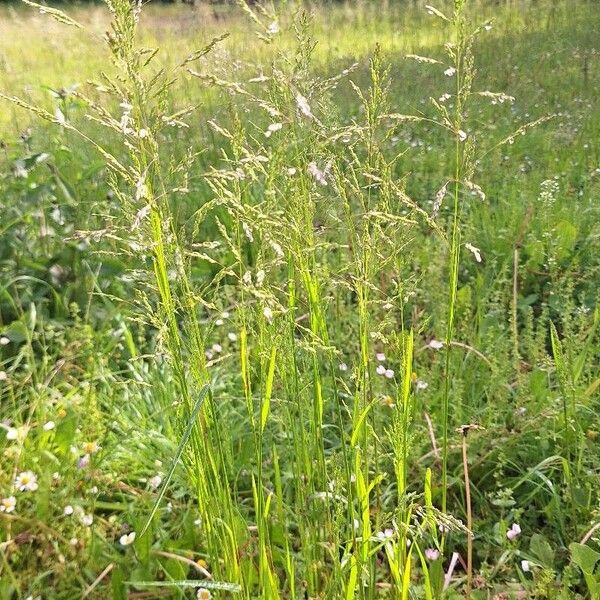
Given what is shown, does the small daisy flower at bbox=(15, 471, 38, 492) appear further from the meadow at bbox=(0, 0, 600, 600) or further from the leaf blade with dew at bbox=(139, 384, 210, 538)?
the leaf blade with dew at bbox=(139, 384, 210, 538)

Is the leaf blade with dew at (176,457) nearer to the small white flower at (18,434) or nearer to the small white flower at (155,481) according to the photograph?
the small white flower at (155,481)

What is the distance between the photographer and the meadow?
3.33ft

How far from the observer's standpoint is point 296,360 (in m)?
1.31

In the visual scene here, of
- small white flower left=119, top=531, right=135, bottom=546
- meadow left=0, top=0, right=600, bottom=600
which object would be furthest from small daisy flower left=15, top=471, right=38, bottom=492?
small white flower left=119, top=531, right=135, bottom=546

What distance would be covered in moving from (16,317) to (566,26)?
535 centimetres

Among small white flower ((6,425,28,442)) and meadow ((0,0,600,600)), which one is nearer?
meadow ((0,0,600,600))

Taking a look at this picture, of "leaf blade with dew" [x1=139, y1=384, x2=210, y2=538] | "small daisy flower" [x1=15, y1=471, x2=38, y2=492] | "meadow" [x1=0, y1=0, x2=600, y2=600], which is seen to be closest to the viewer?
"leaf blade with dew" [x1=139, y1=384, x2=210, y2=538]

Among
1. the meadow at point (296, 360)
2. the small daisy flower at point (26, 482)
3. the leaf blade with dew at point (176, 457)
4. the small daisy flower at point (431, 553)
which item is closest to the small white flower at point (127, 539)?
the meadow at point (296, 360)

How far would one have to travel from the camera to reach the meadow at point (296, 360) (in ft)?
3.33

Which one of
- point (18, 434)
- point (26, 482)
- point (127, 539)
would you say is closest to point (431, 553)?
point (127, 539)

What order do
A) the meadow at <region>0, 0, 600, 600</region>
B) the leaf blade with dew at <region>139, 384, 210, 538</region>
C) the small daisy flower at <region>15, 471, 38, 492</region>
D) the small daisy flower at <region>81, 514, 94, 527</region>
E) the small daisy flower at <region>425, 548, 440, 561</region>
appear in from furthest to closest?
the small daisy flower at <region>15, 471, 38, 492</region> < the small daisy flower at <region>81, 514, 94, 527</region> < the small daisy flower at <region>425, 548, 440, 561</region> < the meadow at <region>0, 0, 600, 600</region> < the leaf blade with dew at <region>139, 384, 210, 538</region>

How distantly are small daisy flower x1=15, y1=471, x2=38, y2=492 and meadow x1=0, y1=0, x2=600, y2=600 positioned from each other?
0.03 feet

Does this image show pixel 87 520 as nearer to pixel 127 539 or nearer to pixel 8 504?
pixel 127 539

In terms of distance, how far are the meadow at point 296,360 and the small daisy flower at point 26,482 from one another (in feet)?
0.03
